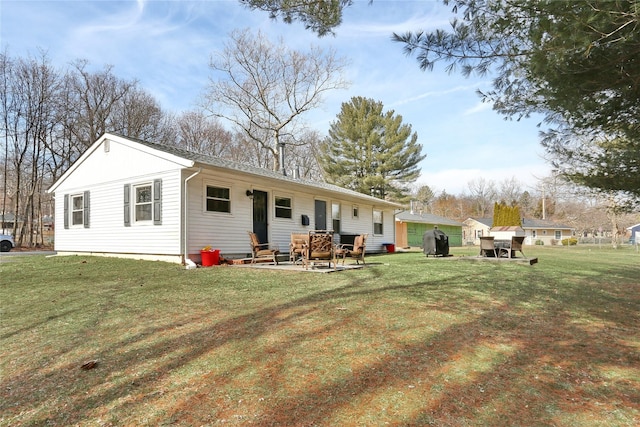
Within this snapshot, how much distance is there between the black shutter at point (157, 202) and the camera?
414 inches

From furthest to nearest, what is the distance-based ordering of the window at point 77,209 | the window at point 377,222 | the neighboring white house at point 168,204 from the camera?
the window at point 377,222, the window at point 77,209, the neighboring white house at point 168,204

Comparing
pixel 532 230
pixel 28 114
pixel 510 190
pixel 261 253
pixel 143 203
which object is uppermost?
pixel 28 114

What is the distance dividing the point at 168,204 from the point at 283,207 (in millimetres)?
4155

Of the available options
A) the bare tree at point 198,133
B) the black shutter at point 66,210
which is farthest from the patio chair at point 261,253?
the bare tree at point 198,133

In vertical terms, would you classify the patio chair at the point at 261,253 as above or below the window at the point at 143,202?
below

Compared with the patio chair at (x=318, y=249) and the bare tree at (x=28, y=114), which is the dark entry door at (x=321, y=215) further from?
the bare tree at (x=28, y=114)

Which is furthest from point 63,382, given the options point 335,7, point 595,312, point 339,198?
point 339,198

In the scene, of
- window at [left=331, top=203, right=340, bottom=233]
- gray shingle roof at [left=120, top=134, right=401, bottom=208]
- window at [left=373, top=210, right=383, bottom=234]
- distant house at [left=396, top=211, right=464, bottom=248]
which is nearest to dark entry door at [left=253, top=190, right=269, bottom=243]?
gray shingle roof at [left=120, top=134, right=401, bottom=208]

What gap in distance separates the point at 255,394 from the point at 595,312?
16.0 feet

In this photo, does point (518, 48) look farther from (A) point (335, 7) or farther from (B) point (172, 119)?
(B) point (172, 119)

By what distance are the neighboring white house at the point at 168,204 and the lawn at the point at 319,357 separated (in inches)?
167

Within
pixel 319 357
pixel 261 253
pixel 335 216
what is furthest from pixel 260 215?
pixel 319 357

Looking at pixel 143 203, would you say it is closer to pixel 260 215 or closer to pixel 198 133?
pixel 260 215

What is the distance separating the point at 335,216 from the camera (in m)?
16.2
